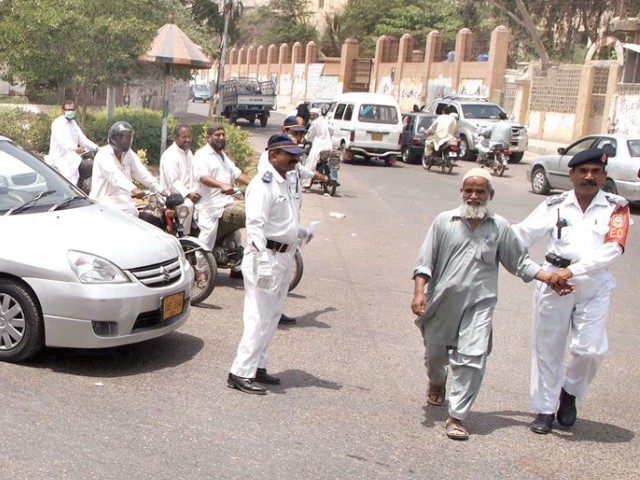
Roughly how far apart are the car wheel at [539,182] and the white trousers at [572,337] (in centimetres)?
1537

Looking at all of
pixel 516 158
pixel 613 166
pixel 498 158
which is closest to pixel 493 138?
pixel 498 158

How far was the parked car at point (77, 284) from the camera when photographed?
595cm

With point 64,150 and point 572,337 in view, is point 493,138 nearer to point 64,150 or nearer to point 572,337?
point 64,150

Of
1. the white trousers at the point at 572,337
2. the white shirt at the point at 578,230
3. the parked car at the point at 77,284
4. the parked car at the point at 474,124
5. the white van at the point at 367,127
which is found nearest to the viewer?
the white shirt at the point at 578,230

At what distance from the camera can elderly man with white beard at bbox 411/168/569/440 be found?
5.28 meters

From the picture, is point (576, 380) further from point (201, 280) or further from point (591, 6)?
point (591, 6)

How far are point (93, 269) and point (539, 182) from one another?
16163mm

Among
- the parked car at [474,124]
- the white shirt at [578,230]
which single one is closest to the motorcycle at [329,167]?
the parked car at [474,124]

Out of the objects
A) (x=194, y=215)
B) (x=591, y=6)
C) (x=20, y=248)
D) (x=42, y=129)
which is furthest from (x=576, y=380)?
(x=591, y=6)

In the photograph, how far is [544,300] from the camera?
5562mm

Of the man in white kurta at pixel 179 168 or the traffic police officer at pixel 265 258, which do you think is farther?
the man in white kurta at pixel 179 168

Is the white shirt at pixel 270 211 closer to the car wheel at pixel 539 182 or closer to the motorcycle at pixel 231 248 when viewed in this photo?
the motorcycle at pixel 231 248

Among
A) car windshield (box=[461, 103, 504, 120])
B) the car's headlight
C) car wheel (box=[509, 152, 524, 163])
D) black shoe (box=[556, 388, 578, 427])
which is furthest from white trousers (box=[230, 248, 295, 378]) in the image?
car wheel (box=[509, 152, 524, 163])

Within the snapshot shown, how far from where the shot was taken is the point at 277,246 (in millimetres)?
6039
